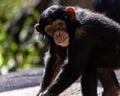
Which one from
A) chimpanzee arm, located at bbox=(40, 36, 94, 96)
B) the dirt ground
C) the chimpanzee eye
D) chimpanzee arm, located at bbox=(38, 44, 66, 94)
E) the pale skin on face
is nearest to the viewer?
chimpanzee arm, located at bbox=(40, 36, 94, 96)

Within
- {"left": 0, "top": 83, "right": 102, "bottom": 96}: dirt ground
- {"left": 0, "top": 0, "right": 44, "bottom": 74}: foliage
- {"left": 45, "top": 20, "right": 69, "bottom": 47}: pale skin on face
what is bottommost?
{"left": 0, "top": 0, "right": 44, "bottom": 74}: foliage

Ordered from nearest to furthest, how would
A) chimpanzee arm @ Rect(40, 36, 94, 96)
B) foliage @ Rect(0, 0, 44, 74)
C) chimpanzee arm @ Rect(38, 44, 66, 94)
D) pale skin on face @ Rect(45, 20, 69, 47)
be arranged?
chimpanzee arm @ Rect(40, 36, 94, 96)
pale skin on face @ Rect(45, 20, 69, 47)
chimpanzee arm @ Rect(38, 44, 66, 94)
foliage @ Rect(0, 0, 44, 74)

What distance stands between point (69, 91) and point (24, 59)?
523 cm

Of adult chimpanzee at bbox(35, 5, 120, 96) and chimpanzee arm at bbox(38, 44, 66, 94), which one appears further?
chimpanzee arm at bbox(38, 44, 66, 94)

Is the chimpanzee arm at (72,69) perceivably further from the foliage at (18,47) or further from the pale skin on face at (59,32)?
the foliage at (18,47)

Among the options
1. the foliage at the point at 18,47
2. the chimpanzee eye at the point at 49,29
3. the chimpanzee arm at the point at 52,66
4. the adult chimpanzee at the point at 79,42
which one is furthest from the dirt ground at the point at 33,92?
the foliage at the point at 18,47

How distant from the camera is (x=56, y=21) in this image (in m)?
5.66

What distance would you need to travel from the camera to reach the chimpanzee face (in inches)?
221

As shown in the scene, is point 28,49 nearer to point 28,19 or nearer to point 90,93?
point 28,19

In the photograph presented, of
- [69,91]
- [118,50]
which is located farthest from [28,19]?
[118,50]

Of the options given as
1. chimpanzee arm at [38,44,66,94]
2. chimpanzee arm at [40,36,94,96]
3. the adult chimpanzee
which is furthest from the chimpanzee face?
chimpanzee arm at [38,44,66,94]

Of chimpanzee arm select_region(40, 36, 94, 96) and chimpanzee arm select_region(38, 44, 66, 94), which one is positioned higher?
chimpanzee arm select_region(40, 36, 94, 96)

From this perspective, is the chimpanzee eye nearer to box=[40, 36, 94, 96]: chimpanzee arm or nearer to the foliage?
box=[40, 36, 94, 96]: chimpanzee arm

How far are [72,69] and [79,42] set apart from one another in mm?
281
